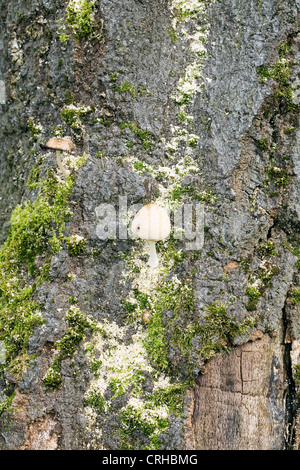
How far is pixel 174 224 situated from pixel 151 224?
0.24 m

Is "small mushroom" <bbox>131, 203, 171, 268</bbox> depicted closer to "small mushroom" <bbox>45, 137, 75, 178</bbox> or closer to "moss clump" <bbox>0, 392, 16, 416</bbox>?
"small mushroom" <bbox>45, 137, 75, 178</bbox>

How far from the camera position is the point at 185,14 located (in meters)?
2.68

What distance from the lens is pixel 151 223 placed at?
238 cm

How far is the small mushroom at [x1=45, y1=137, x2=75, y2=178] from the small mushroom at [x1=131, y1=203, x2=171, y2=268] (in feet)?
1.77

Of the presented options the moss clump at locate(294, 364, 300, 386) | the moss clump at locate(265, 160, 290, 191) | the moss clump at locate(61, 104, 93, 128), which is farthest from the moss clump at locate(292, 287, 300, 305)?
the moss clump at locate(61, 104, 93, 128)

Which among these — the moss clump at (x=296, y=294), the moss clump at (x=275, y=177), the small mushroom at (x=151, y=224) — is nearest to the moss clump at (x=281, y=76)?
the moss clump at (x=275, y=177)

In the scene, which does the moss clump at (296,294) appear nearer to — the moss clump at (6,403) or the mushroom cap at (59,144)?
the mushroom cap at (59,144)

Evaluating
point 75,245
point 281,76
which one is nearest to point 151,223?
point 75,245

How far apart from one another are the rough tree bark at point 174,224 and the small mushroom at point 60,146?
0.14 feet

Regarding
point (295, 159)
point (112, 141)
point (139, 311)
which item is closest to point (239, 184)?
point (295, 159)

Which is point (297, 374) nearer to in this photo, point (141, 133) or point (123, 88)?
point (141, 133)

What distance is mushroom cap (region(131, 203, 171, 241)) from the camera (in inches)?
94.0

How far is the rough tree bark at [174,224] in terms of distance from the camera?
8.02 feet

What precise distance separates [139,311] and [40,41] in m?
1.84
